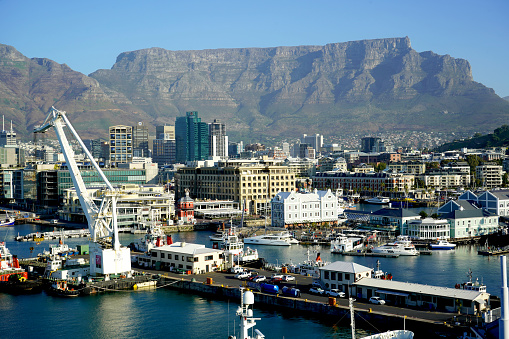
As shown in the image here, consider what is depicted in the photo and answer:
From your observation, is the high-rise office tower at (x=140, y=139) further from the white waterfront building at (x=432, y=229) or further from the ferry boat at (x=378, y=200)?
the white waterfront building at (x=432, y=229)

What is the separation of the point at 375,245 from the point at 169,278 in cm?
1705

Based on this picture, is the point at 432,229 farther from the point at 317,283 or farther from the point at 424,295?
the point at 424,295

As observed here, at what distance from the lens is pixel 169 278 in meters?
30.2

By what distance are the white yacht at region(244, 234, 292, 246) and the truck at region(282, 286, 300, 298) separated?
17438 millimetres

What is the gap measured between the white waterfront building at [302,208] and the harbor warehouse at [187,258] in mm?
18890

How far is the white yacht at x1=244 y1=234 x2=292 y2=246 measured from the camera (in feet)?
145

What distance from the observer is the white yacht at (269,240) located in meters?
44.1

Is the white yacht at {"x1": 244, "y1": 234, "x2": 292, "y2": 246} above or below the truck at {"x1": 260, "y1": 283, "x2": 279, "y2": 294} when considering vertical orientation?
above

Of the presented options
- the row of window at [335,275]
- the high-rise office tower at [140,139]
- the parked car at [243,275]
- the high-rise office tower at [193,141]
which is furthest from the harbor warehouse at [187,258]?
the high-rise office tower at [140,139]

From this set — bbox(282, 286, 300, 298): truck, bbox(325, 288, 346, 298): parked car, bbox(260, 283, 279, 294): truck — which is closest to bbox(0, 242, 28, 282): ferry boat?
bbox(260, 283, 279, 294): truck

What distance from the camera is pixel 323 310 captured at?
955 inches

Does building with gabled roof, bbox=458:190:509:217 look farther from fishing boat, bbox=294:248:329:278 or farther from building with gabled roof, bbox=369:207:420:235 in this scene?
fishing boat, bbox=294:248:329:278

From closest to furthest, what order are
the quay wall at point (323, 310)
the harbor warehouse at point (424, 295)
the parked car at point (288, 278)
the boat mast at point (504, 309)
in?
the boat mast at point (504, 309)
the quay wall at point (323, 310)
the harbor warehouse at point (424, 295)
the parked car at point (288, 278)

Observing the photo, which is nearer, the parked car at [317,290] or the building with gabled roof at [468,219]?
the parked car at [317,290]
